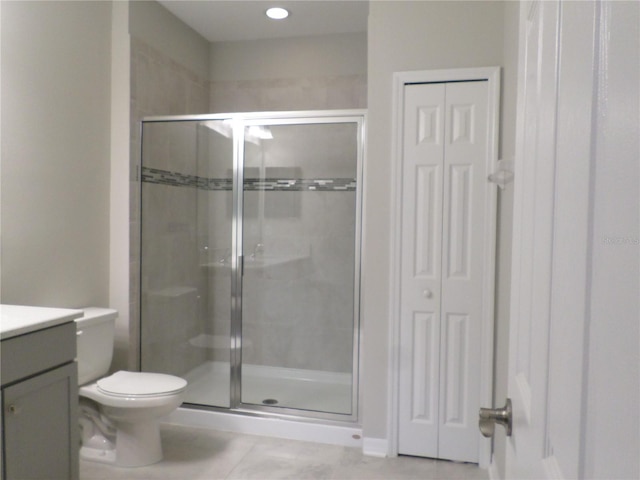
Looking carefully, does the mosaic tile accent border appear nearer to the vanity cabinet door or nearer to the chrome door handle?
the vanity cabinet door

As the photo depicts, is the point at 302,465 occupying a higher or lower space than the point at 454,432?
lower

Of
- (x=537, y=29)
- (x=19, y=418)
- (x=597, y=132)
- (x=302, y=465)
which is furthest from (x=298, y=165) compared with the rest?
(x=597, y=132)

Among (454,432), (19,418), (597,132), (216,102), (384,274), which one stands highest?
(216,102)

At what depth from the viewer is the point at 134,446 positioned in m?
2.53

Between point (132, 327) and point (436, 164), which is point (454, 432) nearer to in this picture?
Answer: point (436, 164)

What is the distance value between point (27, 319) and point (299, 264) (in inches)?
69.8

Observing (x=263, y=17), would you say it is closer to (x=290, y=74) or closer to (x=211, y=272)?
(x=290, y=74)

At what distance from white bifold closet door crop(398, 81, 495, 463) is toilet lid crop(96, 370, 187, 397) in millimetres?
1204

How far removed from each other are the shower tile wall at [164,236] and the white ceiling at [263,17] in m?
0.37

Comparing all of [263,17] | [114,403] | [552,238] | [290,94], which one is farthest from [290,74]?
[552,238]

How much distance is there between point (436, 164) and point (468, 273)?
0.58m

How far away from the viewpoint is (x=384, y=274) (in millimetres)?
2625

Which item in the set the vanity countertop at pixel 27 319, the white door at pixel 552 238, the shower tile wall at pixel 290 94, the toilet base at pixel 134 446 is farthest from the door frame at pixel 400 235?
the white door at pixel 552 238

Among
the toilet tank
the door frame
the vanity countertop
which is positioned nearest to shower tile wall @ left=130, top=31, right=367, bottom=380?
the toilet tank
